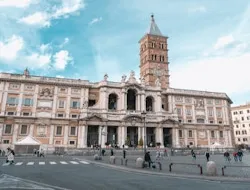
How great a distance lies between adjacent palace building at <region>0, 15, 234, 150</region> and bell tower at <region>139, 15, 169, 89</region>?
4.25 meters

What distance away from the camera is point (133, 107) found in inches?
2228

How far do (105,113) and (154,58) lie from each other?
2946cm

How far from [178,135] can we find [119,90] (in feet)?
61.5

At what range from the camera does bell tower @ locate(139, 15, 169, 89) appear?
6481 centimetres

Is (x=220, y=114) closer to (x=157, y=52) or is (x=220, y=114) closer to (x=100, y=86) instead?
(x=157, y=52)

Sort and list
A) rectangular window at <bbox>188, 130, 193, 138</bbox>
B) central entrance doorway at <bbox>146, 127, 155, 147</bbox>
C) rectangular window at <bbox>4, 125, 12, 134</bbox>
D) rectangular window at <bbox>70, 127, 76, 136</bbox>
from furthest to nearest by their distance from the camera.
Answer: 1. rectangular window at <bbox>188, 130, 193, 138</bbox>
2. central entrance doorway at <bbox>146, 127, 155, 147</bbox>
3. rectangular window at <bbox>70, 127, 76, 136</bbox>
4. rectangular window at <bbox>4, 125, 12, 134</bbox>

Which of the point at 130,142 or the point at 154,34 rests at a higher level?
the point at 154,34

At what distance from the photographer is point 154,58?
6819 cm

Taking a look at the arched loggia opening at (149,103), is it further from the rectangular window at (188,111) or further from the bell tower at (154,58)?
the rectangular window at (188,111)

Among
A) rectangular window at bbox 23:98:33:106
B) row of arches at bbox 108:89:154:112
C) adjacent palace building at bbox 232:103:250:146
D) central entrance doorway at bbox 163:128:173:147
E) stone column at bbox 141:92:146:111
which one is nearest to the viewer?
rectangular window at bbox 23:98:33:106

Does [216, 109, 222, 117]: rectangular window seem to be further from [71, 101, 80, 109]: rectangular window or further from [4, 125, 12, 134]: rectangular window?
[4, 125, 12, 134]: rectangular window

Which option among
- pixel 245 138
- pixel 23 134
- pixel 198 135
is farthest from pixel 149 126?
pixel 245 138

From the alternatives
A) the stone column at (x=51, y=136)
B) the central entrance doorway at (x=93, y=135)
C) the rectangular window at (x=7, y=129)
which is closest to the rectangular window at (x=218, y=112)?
the central entrance doorway at (x=93, y=135)

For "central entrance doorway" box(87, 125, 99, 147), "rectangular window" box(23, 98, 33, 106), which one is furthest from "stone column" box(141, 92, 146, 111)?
"rectangular window" box(23, 98, 33, 106)
